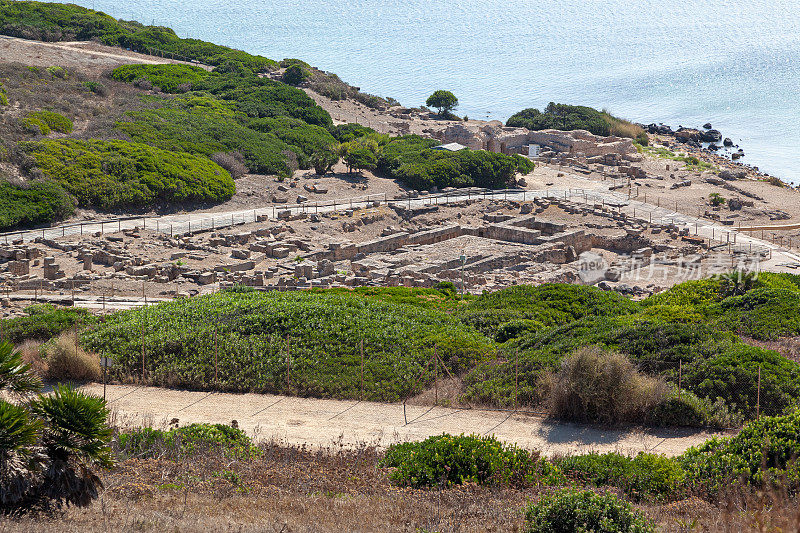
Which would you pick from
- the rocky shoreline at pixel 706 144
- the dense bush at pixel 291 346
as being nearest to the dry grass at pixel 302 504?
the dense bush at pixel 291 346

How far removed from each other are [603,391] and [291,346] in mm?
7045

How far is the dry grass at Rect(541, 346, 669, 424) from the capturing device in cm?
1445

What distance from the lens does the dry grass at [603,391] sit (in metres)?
14.5

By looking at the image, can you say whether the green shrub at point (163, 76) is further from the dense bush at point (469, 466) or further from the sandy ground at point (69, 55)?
the dense bush at point (469, 466)

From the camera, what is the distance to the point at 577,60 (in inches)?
5955

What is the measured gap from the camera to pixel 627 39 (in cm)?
17300

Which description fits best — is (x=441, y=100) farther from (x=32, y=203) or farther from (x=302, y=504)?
(x=302, y=504)

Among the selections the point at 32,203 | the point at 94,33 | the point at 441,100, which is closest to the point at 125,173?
the point at 32,203

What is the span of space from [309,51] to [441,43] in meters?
30.0

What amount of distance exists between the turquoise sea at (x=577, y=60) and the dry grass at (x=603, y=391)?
203ft

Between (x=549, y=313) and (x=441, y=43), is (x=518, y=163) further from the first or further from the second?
(x=441, y=43)

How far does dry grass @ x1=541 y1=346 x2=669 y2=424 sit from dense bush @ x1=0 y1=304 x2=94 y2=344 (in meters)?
12.1

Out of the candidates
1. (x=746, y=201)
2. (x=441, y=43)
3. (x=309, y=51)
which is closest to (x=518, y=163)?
(x=746, y=201)

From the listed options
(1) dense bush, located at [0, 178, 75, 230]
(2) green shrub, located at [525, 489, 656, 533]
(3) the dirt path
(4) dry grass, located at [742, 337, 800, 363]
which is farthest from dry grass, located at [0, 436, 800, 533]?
(1) dense bush, located at [0, 178, 75, 230]
